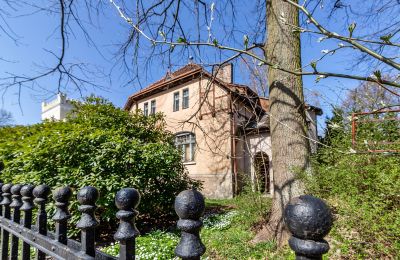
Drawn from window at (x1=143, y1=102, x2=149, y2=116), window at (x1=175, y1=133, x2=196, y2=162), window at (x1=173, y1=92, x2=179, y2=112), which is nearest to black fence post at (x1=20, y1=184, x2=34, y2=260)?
window at (x1=175, y1=133, x2=196, y2=162)

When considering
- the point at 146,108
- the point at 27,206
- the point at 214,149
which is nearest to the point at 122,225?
the point at 27,206

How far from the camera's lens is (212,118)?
52.5 ft

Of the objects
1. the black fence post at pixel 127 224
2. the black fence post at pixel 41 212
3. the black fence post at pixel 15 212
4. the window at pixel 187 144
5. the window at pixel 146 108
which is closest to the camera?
the black fence post at pixel 127 224

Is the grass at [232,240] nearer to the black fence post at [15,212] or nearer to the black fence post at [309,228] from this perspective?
the black fence post at [15,212]

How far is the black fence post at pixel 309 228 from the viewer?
646mm

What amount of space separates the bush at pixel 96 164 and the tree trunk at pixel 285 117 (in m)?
3.21

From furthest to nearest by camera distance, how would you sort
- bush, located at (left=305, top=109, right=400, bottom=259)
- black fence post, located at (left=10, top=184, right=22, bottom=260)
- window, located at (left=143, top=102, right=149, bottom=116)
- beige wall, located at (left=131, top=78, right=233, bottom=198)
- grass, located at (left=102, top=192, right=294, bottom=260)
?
window, located at (left=143, top=102, right=149, bottom=116) < beige wall, located at (left=131, top=78, right=233, bottom=198) < grass, located at (left=102, top=192, right=294, bottom=260) < bush, located at (left=305, top=109, right=400, bottom=259) < black fence post, located at (left=10, top=184, right=22, bottom=260)

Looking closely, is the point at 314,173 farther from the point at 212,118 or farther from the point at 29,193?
the point at 212,118

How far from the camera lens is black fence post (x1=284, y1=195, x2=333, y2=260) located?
2.12 feet

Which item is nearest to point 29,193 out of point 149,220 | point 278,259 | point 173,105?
point 278,259

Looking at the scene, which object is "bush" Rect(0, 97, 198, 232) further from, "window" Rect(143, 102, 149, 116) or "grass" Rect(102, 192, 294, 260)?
"window" Rect(143, 102, 149, 116)

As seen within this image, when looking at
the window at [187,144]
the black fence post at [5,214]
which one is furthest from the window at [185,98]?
the black fence post at [5,214]

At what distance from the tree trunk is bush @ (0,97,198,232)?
10.5 ft

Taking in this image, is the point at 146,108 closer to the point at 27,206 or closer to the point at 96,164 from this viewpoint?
the point at 96,164
